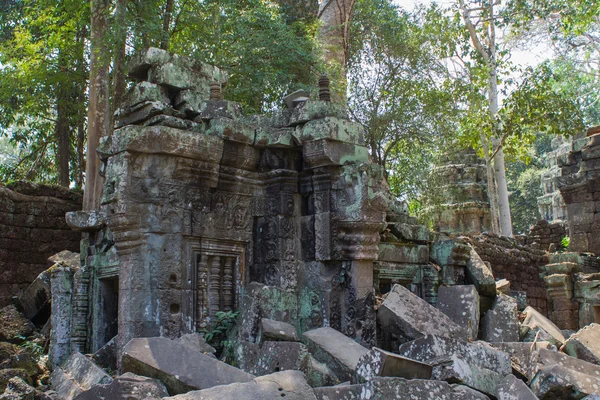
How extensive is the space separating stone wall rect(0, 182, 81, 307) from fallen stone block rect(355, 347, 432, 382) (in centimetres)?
737

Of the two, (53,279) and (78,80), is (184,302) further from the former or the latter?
(78,80)

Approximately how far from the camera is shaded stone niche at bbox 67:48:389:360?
5738mm

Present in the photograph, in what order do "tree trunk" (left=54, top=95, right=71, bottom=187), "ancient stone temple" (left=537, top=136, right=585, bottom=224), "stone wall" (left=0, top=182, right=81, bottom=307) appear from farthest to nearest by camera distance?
"ancient stone temple" (left=537, top=136, right=585, bottom=224), "tree trunk" (left=54, top=95, right=71, bottom=187), "stone wall" (left=0, top=182, right=81, bottom=307)

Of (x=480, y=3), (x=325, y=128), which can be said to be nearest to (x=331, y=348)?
(x=325, y=128)

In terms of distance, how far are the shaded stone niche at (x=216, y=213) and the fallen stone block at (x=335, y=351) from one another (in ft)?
2.70

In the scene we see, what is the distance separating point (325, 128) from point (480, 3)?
17000mm

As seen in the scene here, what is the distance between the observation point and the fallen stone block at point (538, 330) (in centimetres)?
639

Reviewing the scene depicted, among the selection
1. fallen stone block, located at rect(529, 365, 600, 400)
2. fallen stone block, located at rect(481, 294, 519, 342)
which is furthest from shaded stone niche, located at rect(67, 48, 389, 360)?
fallen stone block, located at rect(529, 365, 600, 400)

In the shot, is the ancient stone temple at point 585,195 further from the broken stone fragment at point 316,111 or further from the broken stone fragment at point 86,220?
the broken stone fragment at point 86,220

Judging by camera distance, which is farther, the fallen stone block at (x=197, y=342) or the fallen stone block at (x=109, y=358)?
the fallen stone block at (x=109, y=358)

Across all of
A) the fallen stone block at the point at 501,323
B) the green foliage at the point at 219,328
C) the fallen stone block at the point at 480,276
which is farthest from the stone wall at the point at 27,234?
the fallen stone block at the point at 501,323

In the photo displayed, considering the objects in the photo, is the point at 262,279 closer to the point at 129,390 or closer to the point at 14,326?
the point at 129,390

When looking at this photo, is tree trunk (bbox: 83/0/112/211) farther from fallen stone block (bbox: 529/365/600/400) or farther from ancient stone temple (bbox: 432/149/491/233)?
ancient stone temple (bbox: 432/149/491/233)

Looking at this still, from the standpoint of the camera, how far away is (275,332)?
5184 mm
